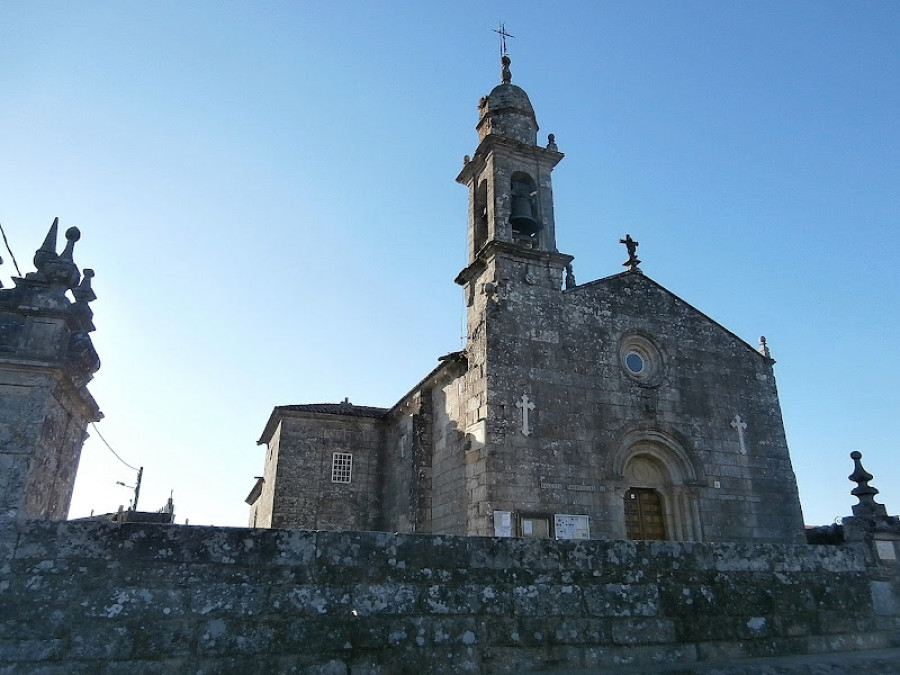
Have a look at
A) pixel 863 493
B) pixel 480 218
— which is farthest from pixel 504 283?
pixel 863 493

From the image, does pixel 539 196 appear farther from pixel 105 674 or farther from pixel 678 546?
pixel 105 674

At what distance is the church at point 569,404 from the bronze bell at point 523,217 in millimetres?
37

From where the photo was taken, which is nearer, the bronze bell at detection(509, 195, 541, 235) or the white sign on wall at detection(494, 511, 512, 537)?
the white sign on wall at detection(494, 511, 512, 537)

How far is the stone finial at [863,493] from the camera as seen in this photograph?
283 inches

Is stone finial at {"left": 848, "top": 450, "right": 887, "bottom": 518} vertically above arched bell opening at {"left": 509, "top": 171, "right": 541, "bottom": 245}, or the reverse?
arched bell opening at {"left": 509, "top": 171, "right": 541, "bottom": 245}

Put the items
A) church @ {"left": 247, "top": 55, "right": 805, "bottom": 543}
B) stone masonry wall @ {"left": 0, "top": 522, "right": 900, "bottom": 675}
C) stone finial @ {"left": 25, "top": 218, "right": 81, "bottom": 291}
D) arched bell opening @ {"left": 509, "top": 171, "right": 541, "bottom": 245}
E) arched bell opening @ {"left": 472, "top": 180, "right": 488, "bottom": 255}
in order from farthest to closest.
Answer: arched bell opening @ {"left": 472, "top": 180, "right": 488, "bottom": 255} → arched bell opening @ {"left": 509, "top": 171, "right": 541, "bottom": 245} → church @ {"left": 247, "top": 55, "right": 805, "bottom": 543} → stone finial @ {"left": 25, "top": 218, "right": 81, "bottom": 291} → stone masonry wall @ {"left": 0, "top": 522, "right": 900, "bottom": 675}

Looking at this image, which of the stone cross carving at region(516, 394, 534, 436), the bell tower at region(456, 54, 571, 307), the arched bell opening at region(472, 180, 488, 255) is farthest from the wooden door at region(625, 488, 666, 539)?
the arched bell opening at region(472, 180, 488, 255)

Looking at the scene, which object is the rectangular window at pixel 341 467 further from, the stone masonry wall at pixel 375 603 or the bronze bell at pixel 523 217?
the stone masonry wall at pixel 375 603

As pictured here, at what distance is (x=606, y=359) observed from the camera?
52.4 feet

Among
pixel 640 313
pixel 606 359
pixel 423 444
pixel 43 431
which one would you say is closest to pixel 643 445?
pixel 606 359

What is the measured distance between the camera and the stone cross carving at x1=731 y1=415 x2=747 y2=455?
16.7 meters

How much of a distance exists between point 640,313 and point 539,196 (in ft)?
13.4

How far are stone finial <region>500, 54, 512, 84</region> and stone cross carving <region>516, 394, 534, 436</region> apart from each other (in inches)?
388

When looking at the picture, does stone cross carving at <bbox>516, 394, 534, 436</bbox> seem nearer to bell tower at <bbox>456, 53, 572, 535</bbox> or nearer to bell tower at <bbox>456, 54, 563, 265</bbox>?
bell tower at <bbox>456, 53, 572, 535</bbox>
